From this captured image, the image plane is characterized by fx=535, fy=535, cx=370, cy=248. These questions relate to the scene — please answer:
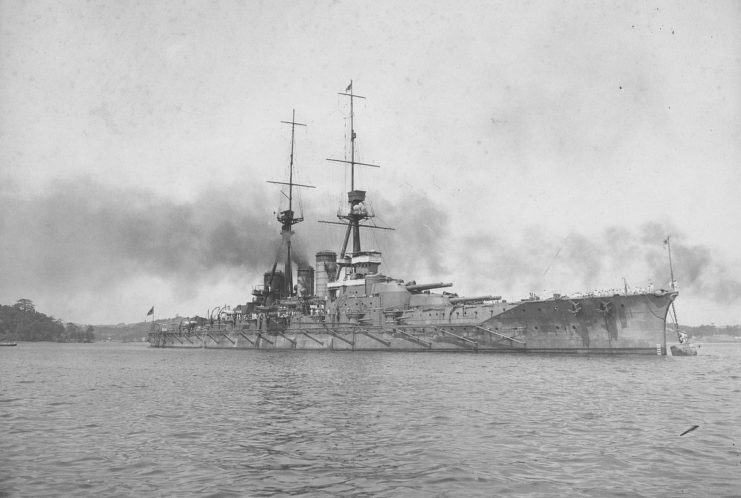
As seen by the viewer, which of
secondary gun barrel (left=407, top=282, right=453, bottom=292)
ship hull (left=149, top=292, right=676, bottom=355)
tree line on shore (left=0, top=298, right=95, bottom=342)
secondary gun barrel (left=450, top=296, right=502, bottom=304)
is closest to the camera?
ship hull (left=149, top=292, right=676, bottom=355)

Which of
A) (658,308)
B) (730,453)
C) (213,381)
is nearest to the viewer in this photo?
(730,453)

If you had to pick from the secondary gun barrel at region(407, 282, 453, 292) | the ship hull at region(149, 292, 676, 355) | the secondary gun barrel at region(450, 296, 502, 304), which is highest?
the secondary gun barrel at region(407, 282, 453, 292)

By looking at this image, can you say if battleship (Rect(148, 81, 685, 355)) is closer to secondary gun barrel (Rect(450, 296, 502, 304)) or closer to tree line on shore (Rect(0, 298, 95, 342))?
secondary gun barrel (Rect(450, 296, 502, 304))

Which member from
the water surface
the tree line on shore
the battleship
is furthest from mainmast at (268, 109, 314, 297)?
the tree line on shore

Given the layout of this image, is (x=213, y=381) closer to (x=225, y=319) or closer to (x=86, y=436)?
(x=86, y=436)

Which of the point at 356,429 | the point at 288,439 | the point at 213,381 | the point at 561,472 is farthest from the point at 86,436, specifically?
the point at 213,381

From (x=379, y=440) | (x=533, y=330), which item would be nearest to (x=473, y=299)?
(x=533, y=330)

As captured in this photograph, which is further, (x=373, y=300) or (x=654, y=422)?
(x=373, y=300)
